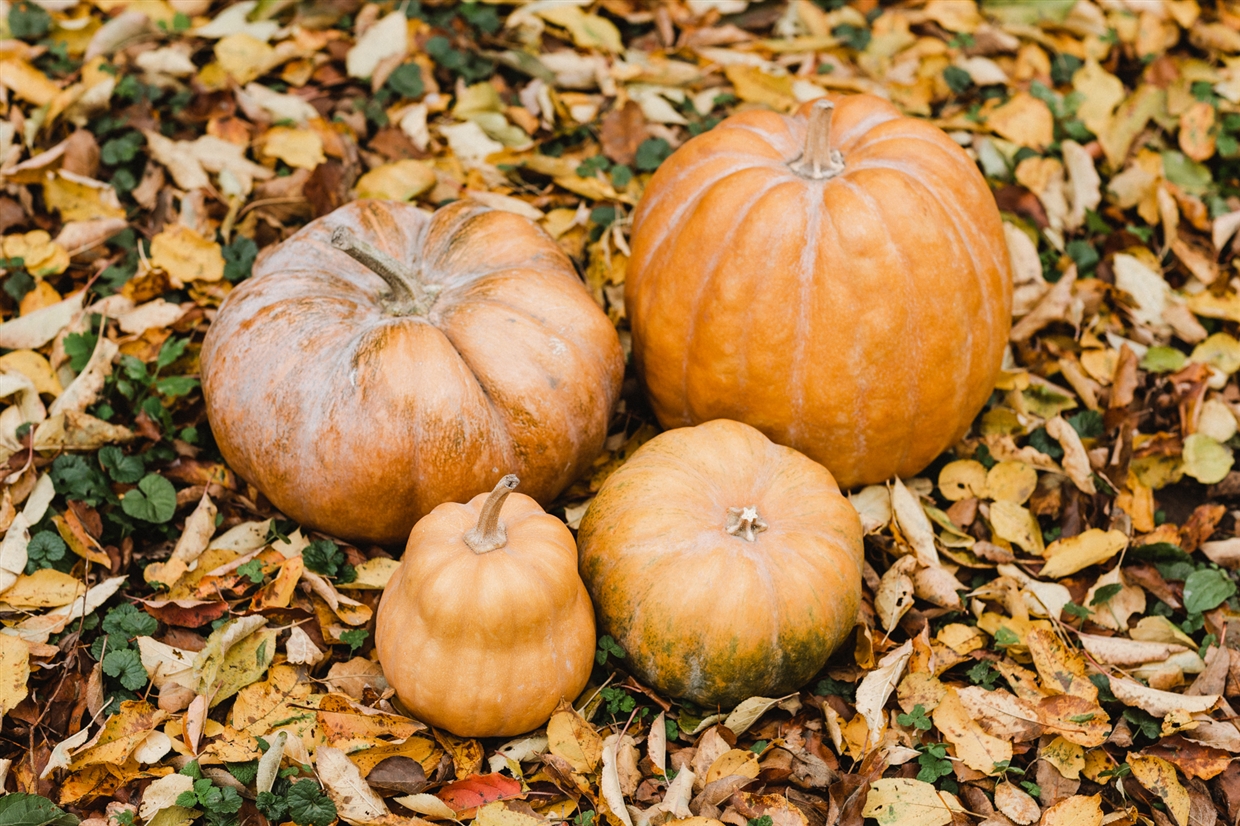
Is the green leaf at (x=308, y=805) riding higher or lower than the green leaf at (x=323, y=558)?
lower

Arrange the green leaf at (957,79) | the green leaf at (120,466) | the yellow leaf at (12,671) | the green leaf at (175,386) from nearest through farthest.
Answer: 1. the yellow leaf at (12,671)
2. the green leaf at (120,466)
3. the green leaf at (175,386)
4. the green leaf at (957,79)

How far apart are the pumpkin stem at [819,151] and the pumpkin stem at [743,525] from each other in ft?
3.51

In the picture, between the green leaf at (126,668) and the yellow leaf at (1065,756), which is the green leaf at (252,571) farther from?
the yellow leaf at (1065,756)

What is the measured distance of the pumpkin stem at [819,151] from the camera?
10.3 ft

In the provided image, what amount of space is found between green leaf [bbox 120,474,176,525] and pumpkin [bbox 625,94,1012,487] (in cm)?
156

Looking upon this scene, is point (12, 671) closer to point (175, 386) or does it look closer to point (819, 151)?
point (175, 386)

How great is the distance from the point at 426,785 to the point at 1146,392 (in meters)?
2.90

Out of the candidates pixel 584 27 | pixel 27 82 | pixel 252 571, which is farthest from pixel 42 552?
pixel 584 27

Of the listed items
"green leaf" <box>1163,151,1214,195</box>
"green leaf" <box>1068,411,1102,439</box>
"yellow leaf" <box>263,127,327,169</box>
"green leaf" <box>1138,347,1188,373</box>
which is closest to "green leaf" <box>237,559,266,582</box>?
"yellow leaf" <box>263,127,327,169</box>

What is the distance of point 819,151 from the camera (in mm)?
3248

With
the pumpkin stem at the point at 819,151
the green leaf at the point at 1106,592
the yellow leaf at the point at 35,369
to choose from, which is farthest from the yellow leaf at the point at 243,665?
the green leaf at the point at 1106,592

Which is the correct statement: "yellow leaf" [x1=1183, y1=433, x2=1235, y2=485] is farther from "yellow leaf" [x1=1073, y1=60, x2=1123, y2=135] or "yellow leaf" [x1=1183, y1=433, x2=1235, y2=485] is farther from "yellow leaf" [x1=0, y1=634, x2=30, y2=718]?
"yellow leaf" [x1=0, y1=634, x2=30, y2=718]

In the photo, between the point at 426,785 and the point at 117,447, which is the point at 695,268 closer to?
the point at 426,785

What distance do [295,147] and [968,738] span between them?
3.31 meters
